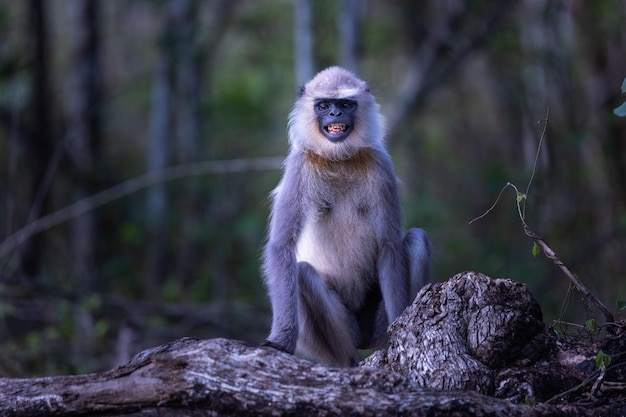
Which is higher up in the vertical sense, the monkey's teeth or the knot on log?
the monkey's teeth

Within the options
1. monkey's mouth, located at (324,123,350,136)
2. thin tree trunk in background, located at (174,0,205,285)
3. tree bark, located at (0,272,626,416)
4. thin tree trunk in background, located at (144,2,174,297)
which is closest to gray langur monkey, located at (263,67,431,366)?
monkey's mouth, located at (324,123,350,136)

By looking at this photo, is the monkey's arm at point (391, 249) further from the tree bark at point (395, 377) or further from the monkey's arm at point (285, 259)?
the tree bark at point (395, 377)

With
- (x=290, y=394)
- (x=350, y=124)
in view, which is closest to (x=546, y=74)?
(x=350, y=124)

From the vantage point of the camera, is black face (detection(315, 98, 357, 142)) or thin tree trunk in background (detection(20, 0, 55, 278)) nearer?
black face (detection(315, 98, 357, 142))

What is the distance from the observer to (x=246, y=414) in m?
3.56

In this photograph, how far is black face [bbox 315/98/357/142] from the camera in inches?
231

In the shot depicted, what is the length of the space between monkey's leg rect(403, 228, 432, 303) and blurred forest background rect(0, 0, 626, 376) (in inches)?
149

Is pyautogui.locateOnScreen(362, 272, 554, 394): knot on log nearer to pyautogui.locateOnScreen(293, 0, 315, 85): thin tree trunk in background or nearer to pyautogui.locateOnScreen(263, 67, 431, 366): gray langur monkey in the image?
pyautogui.locateOnScreen(263, 67, 431, 366): gray langur monkey

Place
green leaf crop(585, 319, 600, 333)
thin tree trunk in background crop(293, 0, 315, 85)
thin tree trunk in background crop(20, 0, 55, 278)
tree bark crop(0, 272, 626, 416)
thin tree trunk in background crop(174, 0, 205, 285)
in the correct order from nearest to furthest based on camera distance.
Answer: tree bark crop(0, 272, 626, 416), green leaf crop(585, 319, 600, 333), thin tree trunk in background crop(20, 0, 55, 278), thin tree trunk in background crop(293, 0, 315, 85), thin tree trunk in background crop(174, 0, 205, 285)

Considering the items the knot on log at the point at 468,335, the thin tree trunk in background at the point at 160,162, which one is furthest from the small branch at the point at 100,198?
the knot on log at the point at 468,335

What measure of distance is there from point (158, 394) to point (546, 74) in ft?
37.4

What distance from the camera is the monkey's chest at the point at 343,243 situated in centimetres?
595

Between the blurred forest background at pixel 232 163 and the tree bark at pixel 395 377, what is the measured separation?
14.6 ft

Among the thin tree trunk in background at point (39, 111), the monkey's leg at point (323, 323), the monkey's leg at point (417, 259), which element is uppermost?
the thin tree trunk in background at point (39, 111)
